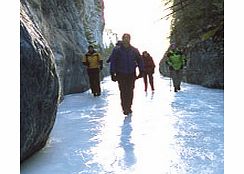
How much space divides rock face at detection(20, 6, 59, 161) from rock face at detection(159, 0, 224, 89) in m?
11.4

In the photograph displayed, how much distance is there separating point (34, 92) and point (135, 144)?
1912mm

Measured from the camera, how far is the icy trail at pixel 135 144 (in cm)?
479

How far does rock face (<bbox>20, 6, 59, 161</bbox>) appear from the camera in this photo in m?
4.54

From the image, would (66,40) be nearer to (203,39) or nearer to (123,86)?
(203,39)

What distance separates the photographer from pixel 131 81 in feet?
29.5

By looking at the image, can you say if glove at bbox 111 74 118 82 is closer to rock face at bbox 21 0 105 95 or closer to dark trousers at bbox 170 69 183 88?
rock face at bbox 21 0 105 95

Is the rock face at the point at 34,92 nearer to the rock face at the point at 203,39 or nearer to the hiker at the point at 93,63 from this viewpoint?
the hiker at the point at 93,63

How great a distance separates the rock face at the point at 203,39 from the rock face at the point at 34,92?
1138cm

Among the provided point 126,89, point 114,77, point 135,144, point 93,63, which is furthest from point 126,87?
point 93,63

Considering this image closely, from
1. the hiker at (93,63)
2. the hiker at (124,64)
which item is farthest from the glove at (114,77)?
the hiker at (93,63)

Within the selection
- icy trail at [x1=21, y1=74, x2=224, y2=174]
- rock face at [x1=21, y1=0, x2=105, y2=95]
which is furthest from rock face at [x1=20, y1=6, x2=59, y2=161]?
rock face at [x1=21, y1=0, x2=105, y2=95]

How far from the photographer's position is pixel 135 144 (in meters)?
5.97
